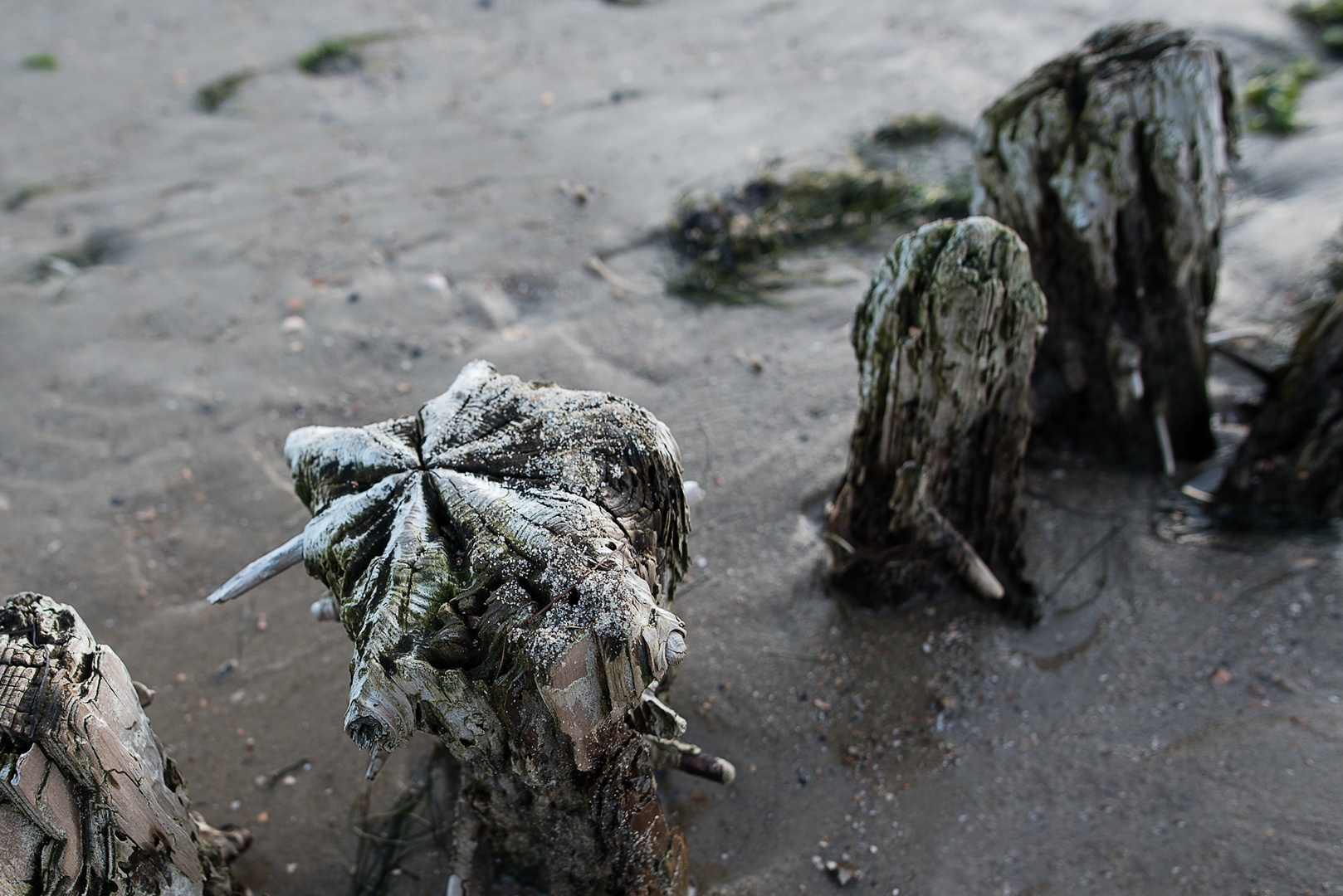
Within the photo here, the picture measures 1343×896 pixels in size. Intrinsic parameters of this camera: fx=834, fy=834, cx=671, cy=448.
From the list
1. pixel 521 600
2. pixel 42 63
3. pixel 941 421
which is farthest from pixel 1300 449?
pixel 42 63

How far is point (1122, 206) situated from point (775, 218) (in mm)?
2476

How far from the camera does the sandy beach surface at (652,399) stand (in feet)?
9.24

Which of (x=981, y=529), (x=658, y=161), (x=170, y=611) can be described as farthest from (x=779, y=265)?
(x=170, y=611)

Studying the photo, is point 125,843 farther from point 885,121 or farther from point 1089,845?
point 885,121

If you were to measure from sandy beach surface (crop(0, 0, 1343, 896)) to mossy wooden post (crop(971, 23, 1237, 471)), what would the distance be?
48cm

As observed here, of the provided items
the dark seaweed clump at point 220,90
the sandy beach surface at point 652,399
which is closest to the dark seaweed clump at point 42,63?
the sandy beach surface at point 652,399

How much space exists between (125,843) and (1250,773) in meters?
3.32

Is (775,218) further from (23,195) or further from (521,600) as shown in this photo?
(23,195)

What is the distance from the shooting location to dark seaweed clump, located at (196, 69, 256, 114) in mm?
6684

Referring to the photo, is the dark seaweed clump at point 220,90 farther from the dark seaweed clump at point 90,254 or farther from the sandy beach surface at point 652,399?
the dark seaweed clump at point 90,254

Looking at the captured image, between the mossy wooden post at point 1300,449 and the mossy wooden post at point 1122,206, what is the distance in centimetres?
31

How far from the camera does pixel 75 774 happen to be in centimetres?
190

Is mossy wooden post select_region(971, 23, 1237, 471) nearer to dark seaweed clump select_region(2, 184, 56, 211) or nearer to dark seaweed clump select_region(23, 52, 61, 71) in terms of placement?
dark seaweed clump select_region(2, 184, 56, 211)

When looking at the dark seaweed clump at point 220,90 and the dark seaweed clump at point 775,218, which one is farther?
the dark seaweed clump at point 220,90
